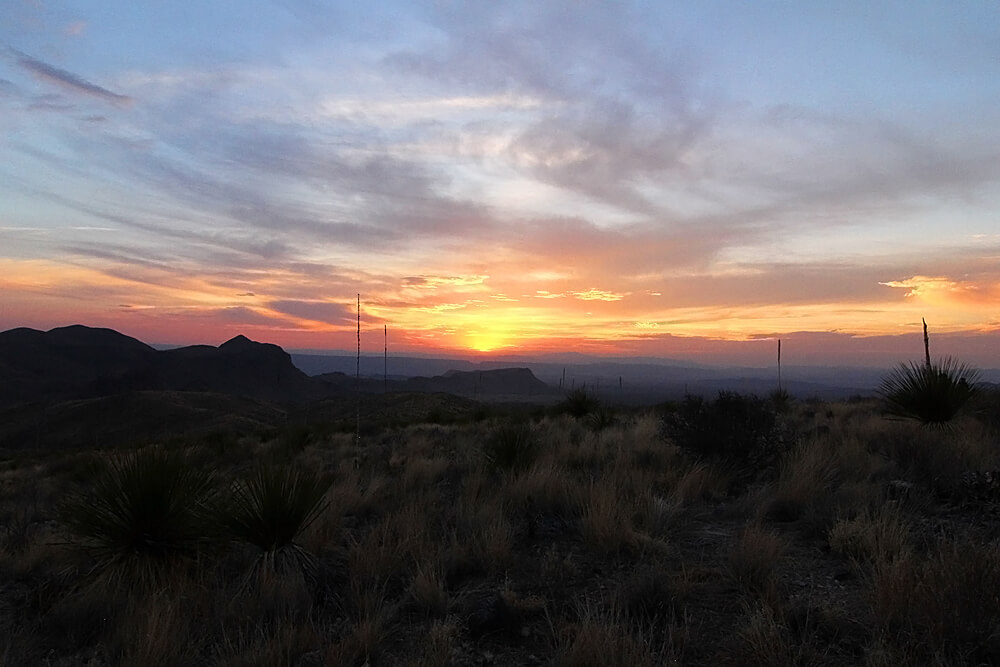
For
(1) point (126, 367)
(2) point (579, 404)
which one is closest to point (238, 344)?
(1) point (126, 367)

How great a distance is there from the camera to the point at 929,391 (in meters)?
9.54

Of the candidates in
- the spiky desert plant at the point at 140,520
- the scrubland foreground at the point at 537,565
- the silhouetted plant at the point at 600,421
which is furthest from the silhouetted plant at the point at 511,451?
the silhouetted plant at the point at 600,421

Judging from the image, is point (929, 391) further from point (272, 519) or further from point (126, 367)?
point (126, 367)

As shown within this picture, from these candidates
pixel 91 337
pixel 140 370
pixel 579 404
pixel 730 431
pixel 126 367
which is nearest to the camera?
pixel 730 431

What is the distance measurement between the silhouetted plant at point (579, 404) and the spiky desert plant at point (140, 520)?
1445 centimetres

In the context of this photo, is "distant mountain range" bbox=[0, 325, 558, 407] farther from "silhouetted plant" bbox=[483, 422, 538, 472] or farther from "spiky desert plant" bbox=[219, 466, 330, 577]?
"spiky desert plant" bbox=[219, 466, 330, 577]

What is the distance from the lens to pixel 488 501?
6781 mm

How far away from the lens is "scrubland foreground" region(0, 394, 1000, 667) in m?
3.54

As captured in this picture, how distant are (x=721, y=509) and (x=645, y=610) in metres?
2.92

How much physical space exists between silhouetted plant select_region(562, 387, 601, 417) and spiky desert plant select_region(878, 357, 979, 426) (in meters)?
9.60

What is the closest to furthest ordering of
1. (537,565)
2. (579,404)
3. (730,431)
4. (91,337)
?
1. (537,565)
2. (730,431)
3. (579,404)
4. (91,337)

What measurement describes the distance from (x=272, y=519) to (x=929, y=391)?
10167 mm

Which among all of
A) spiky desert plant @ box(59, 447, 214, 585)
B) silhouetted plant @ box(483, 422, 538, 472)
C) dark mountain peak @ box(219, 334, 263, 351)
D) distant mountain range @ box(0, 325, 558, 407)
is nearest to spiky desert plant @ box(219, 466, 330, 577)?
spiky desert plant @ box(59, 447, 214, 585)

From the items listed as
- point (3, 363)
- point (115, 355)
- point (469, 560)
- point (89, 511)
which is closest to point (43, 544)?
point (89, 511)
